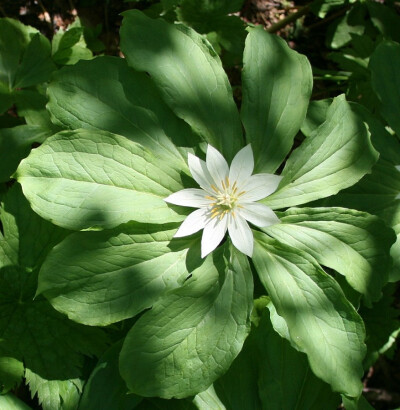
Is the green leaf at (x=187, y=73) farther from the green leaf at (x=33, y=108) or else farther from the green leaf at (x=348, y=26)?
the green leaf at (x=348, y=26)

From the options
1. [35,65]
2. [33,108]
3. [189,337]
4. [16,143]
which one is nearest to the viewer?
[189,337]

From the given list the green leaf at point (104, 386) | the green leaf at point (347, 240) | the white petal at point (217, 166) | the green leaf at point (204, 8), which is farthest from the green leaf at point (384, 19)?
the green leaf at point (104, 386)

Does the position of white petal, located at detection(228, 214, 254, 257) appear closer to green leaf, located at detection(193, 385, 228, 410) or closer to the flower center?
the flower center

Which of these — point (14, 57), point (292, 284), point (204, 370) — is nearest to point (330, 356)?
point (292, 284)

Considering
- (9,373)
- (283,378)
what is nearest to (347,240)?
(283,378)

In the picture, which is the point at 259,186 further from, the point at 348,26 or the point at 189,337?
the point at 348,26

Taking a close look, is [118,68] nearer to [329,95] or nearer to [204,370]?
[204,370]

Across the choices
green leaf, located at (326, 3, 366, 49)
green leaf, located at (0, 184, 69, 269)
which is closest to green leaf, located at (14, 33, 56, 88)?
green leaf, located at (0, 184, 69, 269)
